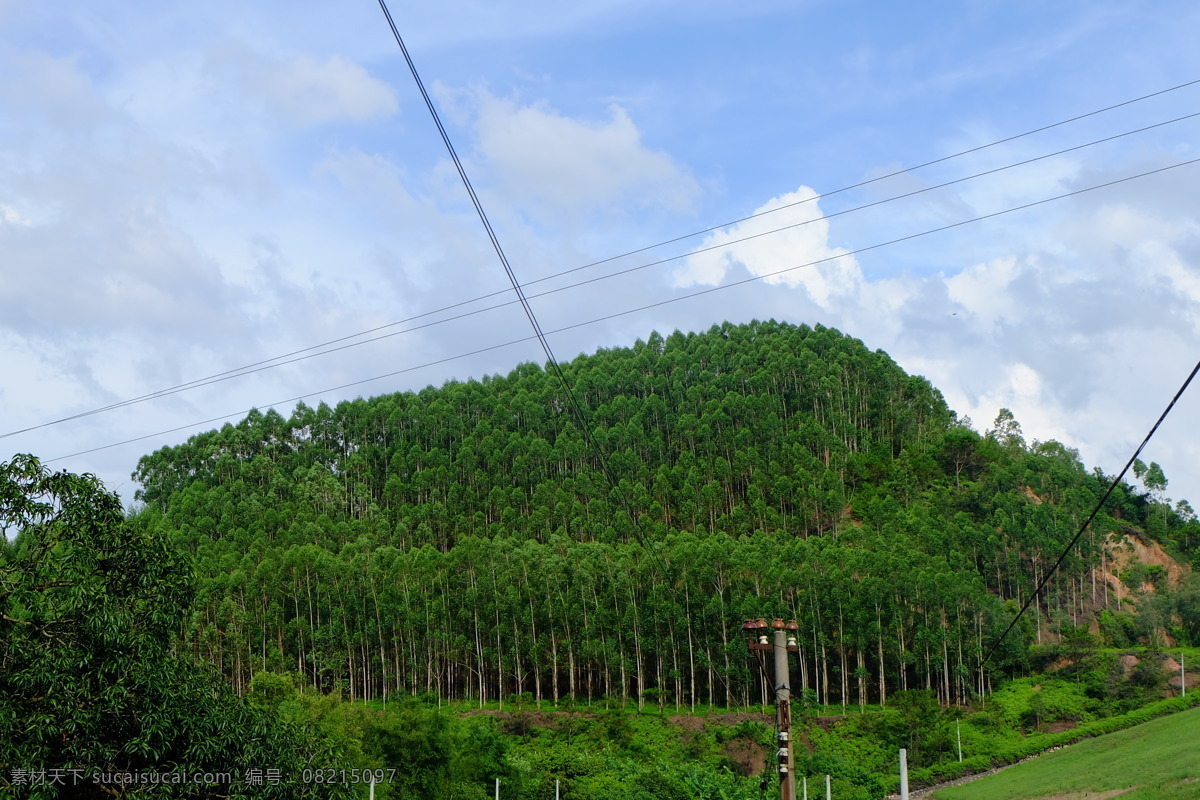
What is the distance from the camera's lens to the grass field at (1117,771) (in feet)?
94.9

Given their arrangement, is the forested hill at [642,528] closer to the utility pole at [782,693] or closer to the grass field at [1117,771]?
the grass field at [1117,771]

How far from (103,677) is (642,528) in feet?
190

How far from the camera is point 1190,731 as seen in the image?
37.5 meters

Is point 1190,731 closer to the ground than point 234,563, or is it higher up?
closer to the ground

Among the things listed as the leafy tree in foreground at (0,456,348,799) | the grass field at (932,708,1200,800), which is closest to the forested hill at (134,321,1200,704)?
the grass field at (932,708,1200,800)

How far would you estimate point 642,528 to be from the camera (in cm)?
6775

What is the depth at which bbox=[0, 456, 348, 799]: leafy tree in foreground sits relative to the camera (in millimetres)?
10523

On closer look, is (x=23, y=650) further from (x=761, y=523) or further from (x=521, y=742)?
(x=761, y=523)

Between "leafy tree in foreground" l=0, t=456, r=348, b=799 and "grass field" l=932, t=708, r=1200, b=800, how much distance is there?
81.9ft

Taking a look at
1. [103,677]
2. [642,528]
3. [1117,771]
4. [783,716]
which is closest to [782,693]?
[783,716]

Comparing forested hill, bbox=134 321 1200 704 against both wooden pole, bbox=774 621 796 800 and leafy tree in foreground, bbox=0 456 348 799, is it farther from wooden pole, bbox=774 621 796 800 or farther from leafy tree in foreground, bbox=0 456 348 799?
leafy tree in foreground, bbox=0 456 348 799

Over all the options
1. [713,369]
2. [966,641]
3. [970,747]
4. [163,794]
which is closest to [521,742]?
[970,747]

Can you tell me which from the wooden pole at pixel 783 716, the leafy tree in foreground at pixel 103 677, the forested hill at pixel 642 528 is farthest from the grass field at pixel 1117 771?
the leafy tree in foreground at pixel 103 677

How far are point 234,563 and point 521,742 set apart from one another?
25392 millimetres
